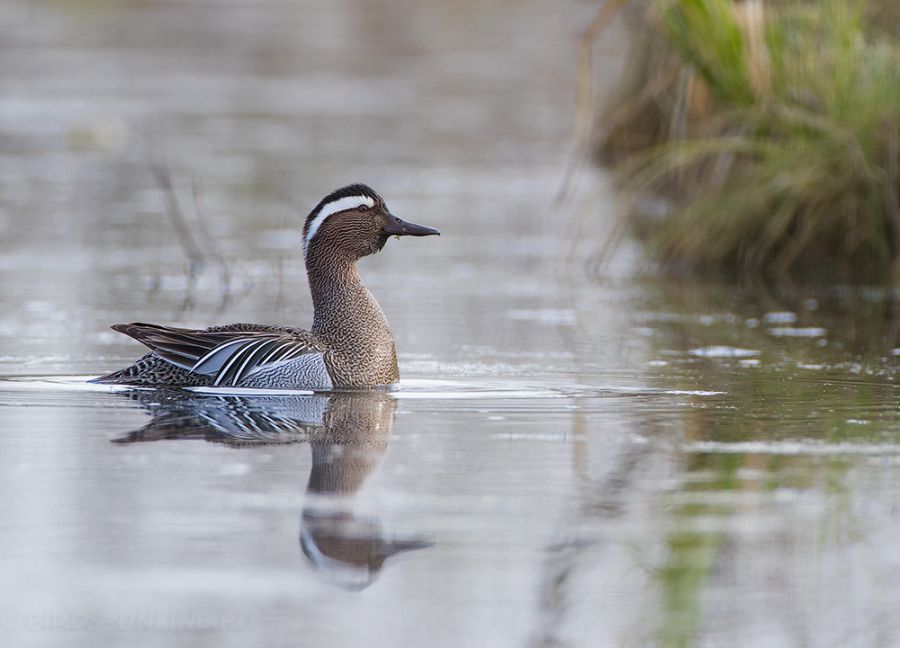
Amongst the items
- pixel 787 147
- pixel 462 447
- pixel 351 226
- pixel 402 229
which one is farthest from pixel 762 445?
pixel 787 147

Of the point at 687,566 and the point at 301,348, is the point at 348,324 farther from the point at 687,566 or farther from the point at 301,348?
the point at 687,566

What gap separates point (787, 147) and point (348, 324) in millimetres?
4868

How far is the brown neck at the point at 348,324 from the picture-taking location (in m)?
8.66

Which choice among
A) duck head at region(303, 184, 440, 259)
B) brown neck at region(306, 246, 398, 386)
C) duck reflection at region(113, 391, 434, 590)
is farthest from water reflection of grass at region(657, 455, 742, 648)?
duck head at region(303, 184, 440, 259)

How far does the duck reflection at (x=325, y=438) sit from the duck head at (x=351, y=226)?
3.11ft

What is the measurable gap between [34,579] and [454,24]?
3572 cm

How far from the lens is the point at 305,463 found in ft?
22.4

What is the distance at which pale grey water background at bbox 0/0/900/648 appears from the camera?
5074 mm

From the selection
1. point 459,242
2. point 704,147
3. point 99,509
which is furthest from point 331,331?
point 459,242

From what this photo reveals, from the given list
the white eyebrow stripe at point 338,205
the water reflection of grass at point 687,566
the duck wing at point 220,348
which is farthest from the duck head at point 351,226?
the water reflection of grass at point 687,566

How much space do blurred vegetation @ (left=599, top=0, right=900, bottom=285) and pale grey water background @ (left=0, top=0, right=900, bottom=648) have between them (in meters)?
0.65

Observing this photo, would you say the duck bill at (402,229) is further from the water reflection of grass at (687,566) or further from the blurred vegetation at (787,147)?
the blurred vegetation at (787,147)

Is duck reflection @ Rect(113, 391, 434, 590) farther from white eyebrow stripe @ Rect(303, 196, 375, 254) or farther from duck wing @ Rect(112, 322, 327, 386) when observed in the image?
white eyebrow stripe @ Rect(303, 196, 375, 254)

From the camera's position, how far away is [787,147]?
1255 centimetres
